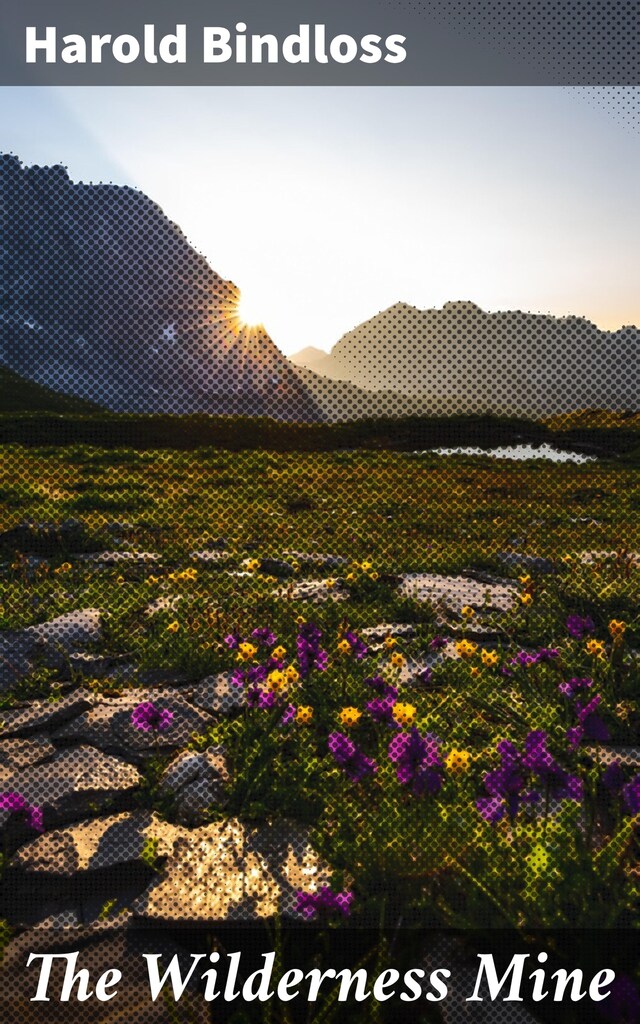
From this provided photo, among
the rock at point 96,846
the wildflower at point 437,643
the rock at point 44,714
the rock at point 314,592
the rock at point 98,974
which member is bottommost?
the rock at point 98,974

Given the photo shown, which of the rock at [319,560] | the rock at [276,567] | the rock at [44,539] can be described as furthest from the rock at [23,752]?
the rock at [44,539]

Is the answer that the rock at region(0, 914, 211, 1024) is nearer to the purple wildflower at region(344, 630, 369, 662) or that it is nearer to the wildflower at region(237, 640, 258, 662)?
the wildflower at region(237, 640, 258, 662)

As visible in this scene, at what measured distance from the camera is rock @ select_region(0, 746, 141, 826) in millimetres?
3598

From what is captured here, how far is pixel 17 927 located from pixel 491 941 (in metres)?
1.73

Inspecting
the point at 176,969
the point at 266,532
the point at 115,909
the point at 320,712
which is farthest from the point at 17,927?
the point at 266,532

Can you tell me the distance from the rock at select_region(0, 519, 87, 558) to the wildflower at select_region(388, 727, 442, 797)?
5791mm

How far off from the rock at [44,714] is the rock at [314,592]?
2.00m

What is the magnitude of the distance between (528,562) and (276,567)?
2406mm

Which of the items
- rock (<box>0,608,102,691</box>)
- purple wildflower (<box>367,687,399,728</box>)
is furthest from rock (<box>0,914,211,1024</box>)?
rock (<box>0,608,102,691</box>)

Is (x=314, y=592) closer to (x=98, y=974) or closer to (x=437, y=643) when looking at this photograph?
Result: (x=437, y=643)

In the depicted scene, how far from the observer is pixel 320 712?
433cm

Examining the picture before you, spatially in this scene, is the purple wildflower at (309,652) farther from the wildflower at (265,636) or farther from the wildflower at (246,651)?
the wildflower at (265,636)

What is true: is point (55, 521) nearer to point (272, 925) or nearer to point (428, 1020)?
point (272, 925)

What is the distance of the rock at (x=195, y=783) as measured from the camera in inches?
142
